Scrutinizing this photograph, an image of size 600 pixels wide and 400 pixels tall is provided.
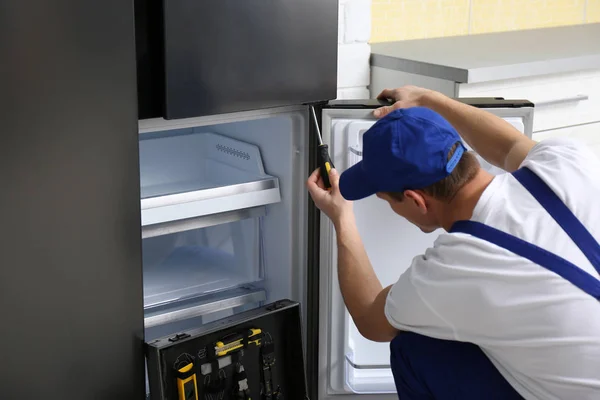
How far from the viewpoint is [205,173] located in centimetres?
195

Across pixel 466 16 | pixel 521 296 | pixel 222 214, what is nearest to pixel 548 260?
pixel 521 296

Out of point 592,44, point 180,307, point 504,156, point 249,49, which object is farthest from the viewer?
point 592,44

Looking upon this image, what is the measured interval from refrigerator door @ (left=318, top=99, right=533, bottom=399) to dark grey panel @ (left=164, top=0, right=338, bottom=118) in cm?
8

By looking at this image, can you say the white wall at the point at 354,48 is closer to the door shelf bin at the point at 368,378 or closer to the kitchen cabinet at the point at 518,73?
the kitchen cabinet at the point at 518,73

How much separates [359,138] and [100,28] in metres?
0.59

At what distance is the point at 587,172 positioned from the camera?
4.19 feet

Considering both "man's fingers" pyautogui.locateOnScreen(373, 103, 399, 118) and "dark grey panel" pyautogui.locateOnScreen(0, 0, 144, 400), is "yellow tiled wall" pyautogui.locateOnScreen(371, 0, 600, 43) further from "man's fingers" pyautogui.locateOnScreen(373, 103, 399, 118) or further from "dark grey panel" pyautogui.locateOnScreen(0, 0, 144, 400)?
"dark grey panel" pyautogui.locateOnScreen(0, 0, 144, 400)

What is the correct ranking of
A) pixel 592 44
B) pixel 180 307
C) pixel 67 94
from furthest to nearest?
1. pixel 592 44
2. pixel 180 307
3. pixel 67 94

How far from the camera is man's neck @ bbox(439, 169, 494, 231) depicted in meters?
1.28

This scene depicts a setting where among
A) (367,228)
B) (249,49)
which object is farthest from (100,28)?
(367,228)

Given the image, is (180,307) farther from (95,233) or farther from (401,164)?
(401,164)

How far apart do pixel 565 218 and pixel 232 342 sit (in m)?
0.68

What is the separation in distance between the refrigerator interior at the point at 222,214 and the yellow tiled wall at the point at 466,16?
87cm

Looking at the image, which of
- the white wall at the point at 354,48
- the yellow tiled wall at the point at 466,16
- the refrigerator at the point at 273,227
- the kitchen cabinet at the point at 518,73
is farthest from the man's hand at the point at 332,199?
the yellow tiled wall at the point at 466,16
